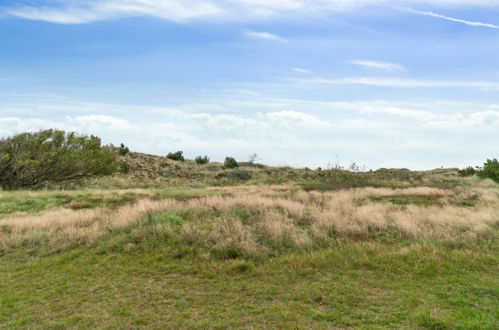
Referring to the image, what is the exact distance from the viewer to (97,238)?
381 inches

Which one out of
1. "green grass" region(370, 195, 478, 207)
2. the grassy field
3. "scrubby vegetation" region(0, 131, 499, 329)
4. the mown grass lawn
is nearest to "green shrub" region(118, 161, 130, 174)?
"scrubby vegetation" region(0, 131, 499, 329)

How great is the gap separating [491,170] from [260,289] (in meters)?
37.5

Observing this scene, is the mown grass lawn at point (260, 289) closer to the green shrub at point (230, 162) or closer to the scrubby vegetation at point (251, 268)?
the scrubby vegetation at point (251, 268)

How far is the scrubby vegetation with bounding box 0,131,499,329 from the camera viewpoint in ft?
18.0

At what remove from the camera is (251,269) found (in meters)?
7.42

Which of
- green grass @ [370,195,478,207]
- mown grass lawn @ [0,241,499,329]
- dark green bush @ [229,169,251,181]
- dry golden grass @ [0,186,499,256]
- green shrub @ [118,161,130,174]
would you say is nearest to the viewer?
mown grass lawn @ [0,241,499,329]

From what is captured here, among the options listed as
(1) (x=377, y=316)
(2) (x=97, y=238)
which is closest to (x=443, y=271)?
(1) (x=377, y=316)

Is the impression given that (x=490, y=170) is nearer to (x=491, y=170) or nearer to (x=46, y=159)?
(x=491, y=170)

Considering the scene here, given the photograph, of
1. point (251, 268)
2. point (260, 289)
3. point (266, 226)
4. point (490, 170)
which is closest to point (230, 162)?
point (490, 170)

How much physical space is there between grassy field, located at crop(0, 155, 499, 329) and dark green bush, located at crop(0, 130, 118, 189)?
1743cm

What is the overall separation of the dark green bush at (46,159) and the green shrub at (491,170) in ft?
122

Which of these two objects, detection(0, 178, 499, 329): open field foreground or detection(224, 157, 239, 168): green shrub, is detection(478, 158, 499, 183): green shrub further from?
detection(224, 157, 239, 168): green shrub

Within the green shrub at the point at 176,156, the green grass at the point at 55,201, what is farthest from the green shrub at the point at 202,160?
the green grass at the point at 55,201

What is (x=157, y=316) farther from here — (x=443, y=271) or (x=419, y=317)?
(x=443, y=271)
